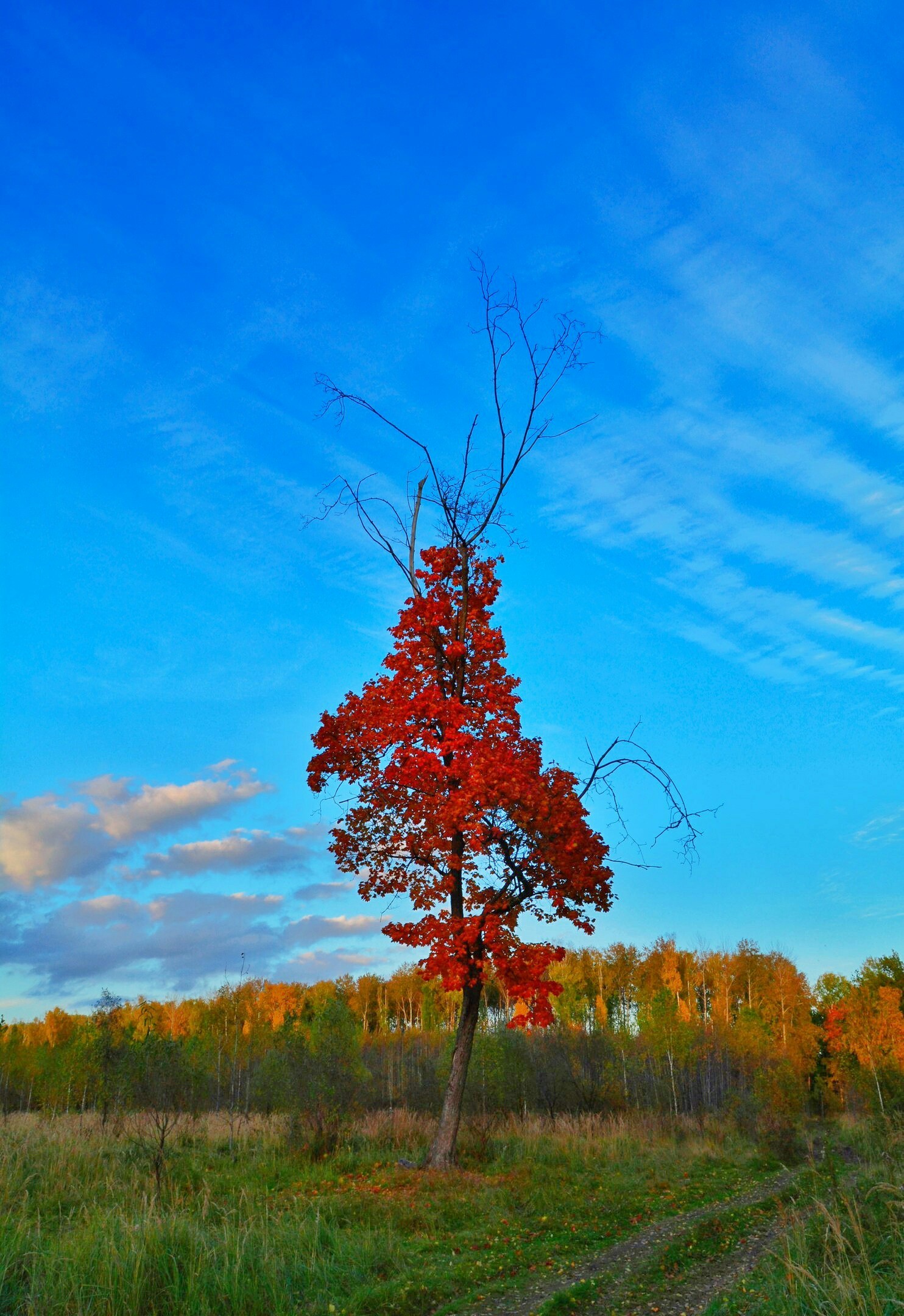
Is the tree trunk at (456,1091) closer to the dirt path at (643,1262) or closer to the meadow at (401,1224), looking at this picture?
the meadow at (401,1224)

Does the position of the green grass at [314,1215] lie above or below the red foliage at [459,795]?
below

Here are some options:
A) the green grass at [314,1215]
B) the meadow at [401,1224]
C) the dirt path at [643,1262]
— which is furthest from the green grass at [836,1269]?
the green grass at [314,1215]

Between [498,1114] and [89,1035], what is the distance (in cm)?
1927

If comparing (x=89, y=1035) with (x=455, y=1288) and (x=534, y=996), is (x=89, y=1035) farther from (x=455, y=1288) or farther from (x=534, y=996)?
(x=455, y=1288)

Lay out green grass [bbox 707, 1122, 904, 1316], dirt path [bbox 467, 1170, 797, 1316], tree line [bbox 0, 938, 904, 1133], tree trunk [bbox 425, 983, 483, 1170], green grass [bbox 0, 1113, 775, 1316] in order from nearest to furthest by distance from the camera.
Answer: green grass [bbox 707, 1122, 904, 1316], green grass [bbox 0, 1113, 775, 1316], dirt path [bbox 467, 1170, 797, 1316], tree trunk [bbox 425, 983, 483, 1170], tree line [bbox 0, 938, 904, 1133]

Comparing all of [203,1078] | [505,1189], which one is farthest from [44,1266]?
[203,1078]

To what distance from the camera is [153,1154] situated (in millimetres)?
13922

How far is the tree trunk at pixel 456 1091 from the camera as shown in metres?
16.4

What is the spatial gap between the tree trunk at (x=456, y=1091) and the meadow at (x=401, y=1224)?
0.63 metres

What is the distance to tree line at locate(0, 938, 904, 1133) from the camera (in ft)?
88.4

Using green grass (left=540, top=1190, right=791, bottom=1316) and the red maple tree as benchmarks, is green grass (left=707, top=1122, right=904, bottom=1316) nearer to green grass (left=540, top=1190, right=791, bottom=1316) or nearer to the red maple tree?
green grass (left=540, top=1190, right=791, bottom=1316)

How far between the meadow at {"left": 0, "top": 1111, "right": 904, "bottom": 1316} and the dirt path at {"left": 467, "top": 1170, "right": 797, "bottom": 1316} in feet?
0.22

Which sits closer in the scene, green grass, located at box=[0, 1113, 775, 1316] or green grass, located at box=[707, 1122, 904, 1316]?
green grass, located at box=[707, 1122, 904, 1316]

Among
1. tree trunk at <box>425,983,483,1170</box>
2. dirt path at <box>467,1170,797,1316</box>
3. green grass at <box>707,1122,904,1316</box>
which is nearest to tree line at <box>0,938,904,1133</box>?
tree trunk at <box>425,983,483,1170</box>
